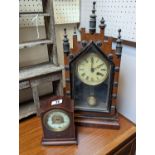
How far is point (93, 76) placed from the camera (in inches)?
31.2

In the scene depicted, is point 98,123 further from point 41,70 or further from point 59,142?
point 41,70

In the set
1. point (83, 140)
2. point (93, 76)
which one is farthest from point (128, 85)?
point (83, 140)

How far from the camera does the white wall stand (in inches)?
32.2

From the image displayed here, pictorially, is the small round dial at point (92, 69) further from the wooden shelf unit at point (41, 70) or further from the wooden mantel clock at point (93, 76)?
the wooden shelf unit at point (41, 70)

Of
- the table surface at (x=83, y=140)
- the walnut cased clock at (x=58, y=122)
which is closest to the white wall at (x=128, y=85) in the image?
the table surface at (x=83, y=140)

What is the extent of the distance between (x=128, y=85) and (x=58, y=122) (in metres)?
0.41

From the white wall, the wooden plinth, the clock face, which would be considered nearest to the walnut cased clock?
the clock face

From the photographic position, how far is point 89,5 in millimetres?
991

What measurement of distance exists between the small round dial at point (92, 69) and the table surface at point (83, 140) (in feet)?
0.80

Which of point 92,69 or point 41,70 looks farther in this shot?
point 41,70

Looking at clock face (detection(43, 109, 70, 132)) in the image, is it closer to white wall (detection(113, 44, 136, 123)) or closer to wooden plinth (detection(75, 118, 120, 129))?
wooden plinth (detection(75, 118, 120, 129))

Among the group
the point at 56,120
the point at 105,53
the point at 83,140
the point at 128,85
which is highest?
the point at 105,53
